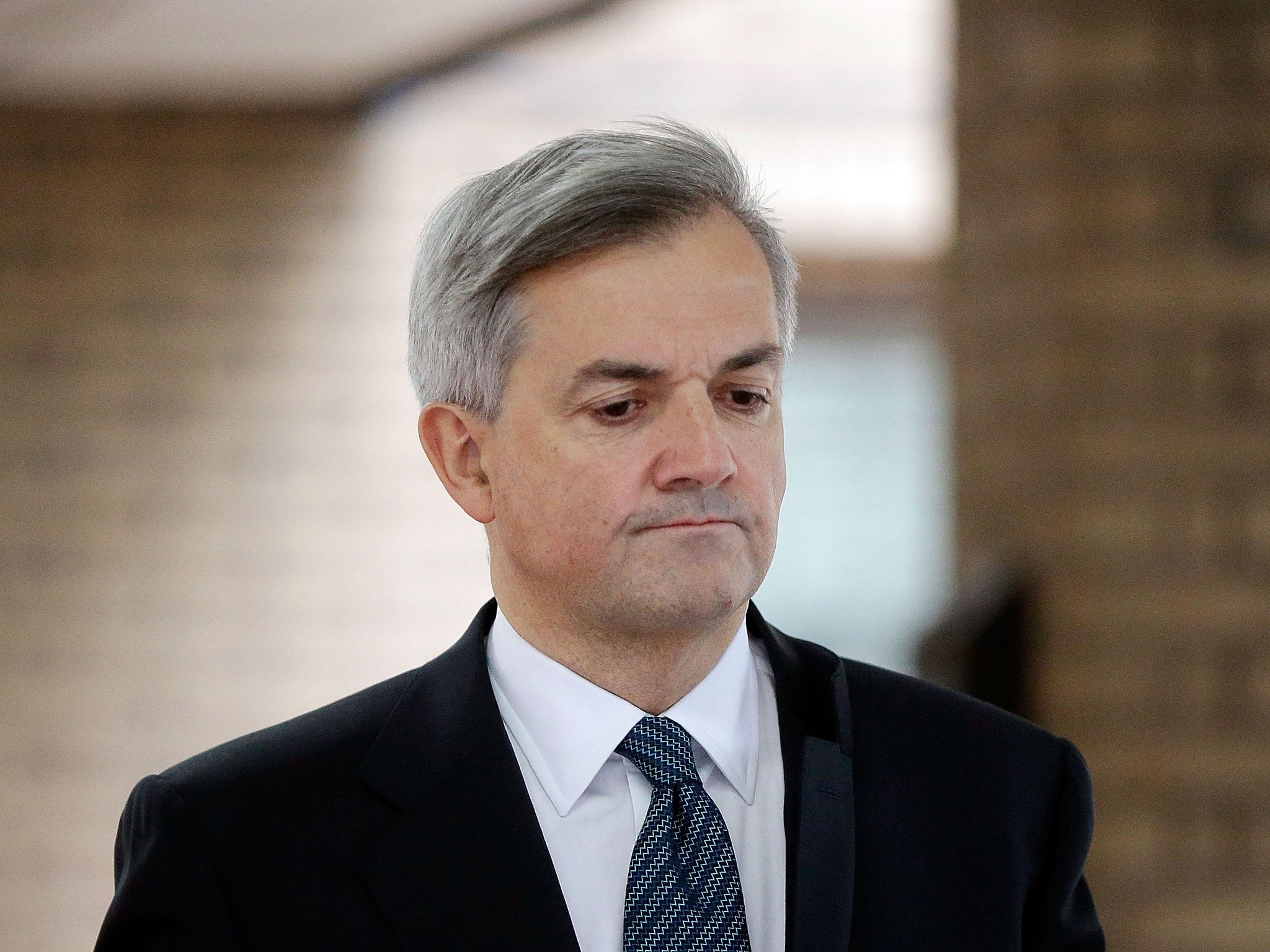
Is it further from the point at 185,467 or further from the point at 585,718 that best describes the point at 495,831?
the point at 185,467

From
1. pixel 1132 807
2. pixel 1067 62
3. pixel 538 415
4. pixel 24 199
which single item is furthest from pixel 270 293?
pixel 538 415

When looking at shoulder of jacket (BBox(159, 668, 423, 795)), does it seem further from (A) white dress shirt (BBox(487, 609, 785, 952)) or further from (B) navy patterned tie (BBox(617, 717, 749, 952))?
(B) navy patterned tie (BBox(617, 717, 749, 952))

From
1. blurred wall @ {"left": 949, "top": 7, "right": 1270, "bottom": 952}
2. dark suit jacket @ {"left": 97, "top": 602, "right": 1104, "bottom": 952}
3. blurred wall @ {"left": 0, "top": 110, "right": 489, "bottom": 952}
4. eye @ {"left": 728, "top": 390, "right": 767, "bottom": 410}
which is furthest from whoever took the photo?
blurred wall @ {"left": 0, "top": 110, "right": 489, "bottom": 952}

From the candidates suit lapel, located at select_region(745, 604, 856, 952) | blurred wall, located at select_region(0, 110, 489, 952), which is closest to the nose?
suit lapel, located at select_region(745, 604, 856, 952)

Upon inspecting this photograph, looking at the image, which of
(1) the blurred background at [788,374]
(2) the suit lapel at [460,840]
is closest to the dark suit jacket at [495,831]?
(2) the suit lapel at [460,840]

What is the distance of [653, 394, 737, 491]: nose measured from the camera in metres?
1.27

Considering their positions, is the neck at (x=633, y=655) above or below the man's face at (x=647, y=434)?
below

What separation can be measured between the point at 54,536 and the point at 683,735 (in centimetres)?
363

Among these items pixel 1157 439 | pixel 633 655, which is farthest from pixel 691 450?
pixel 1157 439

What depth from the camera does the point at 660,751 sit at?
1344mm

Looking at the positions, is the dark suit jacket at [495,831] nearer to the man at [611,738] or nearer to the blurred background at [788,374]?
the man at [611,738]

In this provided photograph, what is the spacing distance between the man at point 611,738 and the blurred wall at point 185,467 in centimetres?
326

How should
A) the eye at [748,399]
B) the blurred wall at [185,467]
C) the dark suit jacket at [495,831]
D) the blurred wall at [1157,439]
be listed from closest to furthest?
1. the dark suit jacket at [495,831]
2. the eye at [748,399]
3. the blurred wall at [1157,439]
4. the blurred wall at [185,467]

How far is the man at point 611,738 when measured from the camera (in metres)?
1.26
